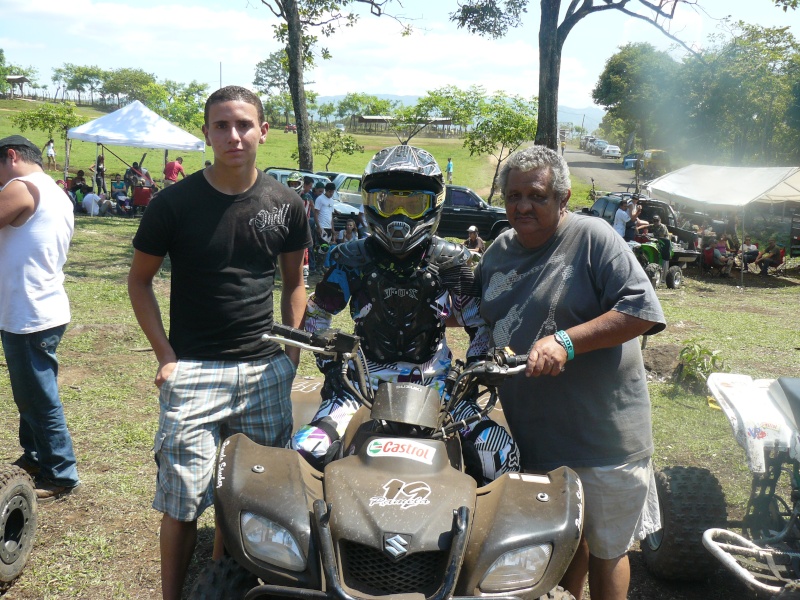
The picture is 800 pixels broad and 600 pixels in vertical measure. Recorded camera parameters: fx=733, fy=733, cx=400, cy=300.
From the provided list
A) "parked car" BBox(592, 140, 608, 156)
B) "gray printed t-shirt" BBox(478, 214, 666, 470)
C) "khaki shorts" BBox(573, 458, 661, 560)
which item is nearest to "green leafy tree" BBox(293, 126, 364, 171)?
"gray printed t-shirt" BBox(478, 214, 666, 470)

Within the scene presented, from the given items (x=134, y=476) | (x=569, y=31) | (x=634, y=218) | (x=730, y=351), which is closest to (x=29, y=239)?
(x=134, y=476)

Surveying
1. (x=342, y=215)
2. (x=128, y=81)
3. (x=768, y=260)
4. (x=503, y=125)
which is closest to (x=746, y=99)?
(x=503, y=125)

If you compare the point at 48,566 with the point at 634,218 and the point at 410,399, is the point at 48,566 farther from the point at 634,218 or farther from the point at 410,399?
the point at 634,218

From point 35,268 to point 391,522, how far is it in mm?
3183

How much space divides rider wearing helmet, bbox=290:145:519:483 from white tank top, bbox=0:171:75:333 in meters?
1.84

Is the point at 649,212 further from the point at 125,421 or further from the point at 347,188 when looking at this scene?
the point at 125,421

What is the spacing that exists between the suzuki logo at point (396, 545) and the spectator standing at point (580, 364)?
1.02m

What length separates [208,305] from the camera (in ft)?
10.1

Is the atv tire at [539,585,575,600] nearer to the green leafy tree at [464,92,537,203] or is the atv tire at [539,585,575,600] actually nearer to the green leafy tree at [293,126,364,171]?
the green leafy tree at [464,92,537,203]

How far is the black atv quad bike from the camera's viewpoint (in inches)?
83.0

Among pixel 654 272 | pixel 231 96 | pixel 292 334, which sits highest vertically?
pixel 231 96

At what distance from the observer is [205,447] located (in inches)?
120

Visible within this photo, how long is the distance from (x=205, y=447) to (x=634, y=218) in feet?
50.7

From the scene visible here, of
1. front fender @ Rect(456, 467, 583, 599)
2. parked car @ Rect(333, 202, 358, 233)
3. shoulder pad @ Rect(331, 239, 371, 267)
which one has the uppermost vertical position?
shoulder pad @ Rect(331, 239, 371, 267)
